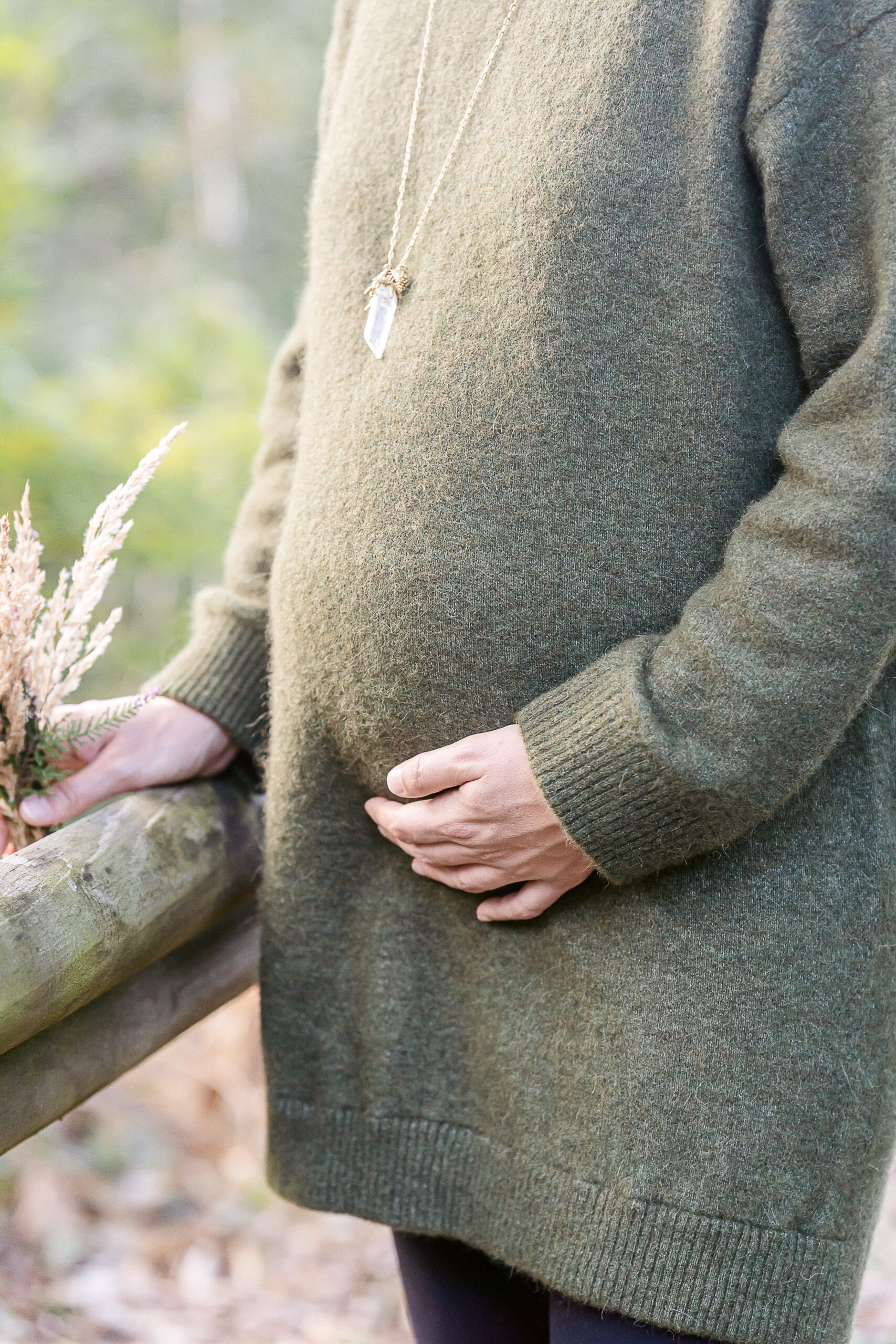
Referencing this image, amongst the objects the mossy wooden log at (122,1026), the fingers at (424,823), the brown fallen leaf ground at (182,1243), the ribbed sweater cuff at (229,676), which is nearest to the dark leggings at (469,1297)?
the mossy wooden log at (122,1026)

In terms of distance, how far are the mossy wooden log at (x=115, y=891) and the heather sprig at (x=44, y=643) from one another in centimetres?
8

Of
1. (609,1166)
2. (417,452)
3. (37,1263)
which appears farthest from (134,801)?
(37,1263)

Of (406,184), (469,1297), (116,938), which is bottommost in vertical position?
(469,1297)

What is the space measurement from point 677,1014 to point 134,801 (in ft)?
1.97

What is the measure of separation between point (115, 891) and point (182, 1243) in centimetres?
180

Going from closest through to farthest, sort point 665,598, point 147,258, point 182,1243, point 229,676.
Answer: point 665,598
point 229,676
point 182,1243
point 147,258

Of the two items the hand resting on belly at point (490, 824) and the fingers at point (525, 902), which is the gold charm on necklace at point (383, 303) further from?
the fingers at point (525, 902)

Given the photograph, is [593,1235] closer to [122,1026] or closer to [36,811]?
[122,1026]

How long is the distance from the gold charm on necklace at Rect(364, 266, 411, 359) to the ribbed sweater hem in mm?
754

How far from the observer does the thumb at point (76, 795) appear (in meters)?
1.10

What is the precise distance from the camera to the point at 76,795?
1.14 metres

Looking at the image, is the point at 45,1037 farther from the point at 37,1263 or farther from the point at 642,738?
the point at 37,1263

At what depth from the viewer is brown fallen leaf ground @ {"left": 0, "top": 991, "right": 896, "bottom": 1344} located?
2.14m

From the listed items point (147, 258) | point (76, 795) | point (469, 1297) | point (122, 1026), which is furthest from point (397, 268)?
point (147, 258)
